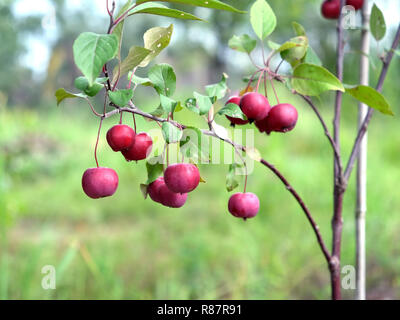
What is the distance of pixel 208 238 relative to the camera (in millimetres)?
1879

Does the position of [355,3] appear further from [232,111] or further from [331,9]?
[232,111]

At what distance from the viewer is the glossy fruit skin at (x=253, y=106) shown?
55 cm

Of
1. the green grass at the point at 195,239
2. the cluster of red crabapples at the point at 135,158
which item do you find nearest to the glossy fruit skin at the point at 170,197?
the cluster of red crabapples at the point at 135,158

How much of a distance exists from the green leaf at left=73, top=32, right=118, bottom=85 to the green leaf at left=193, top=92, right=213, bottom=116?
13 centimetres

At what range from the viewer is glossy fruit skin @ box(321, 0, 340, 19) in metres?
0.81

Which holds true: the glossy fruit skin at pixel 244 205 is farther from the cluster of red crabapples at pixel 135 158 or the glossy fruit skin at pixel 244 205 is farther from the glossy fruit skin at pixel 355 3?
the glossy fruit skin at pixel 355 3

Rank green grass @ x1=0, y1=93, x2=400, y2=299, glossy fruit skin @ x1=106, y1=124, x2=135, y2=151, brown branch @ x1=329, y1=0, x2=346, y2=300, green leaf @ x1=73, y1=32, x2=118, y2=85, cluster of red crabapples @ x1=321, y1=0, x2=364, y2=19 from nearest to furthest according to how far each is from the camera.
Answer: green leaf @ x1=73, y1=32, x2=118, y2=85 → glossy fruit skin @ x1=106, y1=124, x2=135, y2=151 → brown branch @ x1=329, y1=0, x2=346, y2=300 → cluster of red crabapples @ x1=321, y1=0, x2=364, y2=19 → green grass @ x1=0, y1=93, x2=400, y2=299

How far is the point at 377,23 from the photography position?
29.1 inches

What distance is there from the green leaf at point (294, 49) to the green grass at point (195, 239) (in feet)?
3.02

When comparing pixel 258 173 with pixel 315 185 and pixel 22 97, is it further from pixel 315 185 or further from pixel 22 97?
pixel 22 97

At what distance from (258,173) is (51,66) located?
3316mm

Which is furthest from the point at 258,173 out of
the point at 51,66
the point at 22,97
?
the point at 22,97

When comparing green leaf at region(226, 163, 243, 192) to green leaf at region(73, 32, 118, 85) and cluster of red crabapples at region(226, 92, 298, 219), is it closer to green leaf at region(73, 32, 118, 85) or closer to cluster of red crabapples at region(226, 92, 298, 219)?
cluster of red crabapples at region(226, 92, 298, 219)

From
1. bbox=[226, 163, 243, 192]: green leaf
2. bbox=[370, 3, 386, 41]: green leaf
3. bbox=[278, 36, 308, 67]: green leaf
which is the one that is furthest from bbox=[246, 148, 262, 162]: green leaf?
bbox=[370, 3, 386, 41]: green leaf
